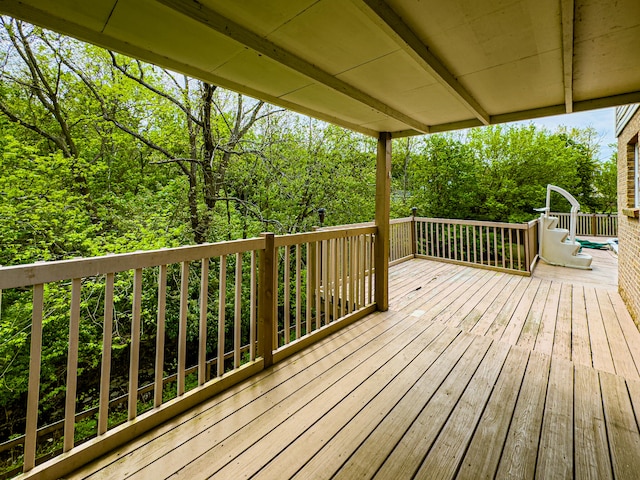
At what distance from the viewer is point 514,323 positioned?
3391 millimetres

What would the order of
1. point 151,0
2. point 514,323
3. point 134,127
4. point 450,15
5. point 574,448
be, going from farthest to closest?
point 134,127
point 514,323
point 574,448
point 450,15
point 151,0

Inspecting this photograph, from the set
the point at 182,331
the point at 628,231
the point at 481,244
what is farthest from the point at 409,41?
the point at 481,244

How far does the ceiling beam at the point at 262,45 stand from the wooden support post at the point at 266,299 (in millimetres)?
1194

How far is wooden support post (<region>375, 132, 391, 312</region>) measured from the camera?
3576 mm

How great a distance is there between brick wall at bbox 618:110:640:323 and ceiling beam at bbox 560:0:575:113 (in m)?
2.16

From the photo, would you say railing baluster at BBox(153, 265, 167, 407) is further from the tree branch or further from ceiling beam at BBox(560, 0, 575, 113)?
the tree branch

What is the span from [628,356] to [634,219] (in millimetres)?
1771

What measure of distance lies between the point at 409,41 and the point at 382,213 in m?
2.20

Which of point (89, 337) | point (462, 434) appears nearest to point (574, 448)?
point (462, 434)

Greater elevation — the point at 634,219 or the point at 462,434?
the point at 634,219

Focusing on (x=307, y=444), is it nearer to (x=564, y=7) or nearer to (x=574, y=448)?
(x=574, y=448)

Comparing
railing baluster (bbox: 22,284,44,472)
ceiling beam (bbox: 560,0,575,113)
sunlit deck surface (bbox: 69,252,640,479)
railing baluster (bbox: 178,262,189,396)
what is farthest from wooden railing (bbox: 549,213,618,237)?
railing baluster (bbox: 22,284,44,472)

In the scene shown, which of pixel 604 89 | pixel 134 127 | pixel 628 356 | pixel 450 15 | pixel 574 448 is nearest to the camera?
pixel 450 15

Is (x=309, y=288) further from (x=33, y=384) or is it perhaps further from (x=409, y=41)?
(x=409, y=41)
